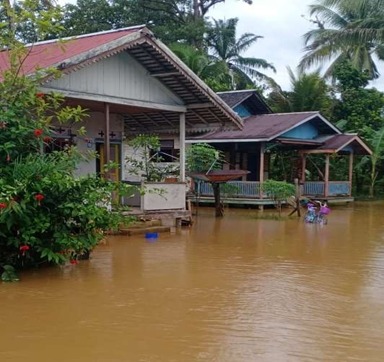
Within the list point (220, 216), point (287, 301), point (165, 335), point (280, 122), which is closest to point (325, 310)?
point (287, 301)

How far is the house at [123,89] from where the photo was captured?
433 inches

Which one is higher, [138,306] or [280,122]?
[280,122]

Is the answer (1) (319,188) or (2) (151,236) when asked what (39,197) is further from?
(1) (319,188)

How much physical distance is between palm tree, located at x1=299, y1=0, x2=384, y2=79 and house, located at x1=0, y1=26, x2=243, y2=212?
17012 millimetres

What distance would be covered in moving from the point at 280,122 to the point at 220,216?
6.22 meters

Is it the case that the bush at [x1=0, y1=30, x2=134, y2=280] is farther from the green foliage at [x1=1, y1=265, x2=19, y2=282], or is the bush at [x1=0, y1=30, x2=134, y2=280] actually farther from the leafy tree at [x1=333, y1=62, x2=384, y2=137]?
the leafy tree at [x1=333, y1=62, x2=384, y2=137]

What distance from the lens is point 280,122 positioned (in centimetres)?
2198

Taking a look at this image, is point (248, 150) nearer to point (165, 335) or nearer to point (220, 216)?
point (220, 216)

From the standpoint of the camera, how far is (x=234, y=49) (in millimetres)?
35938

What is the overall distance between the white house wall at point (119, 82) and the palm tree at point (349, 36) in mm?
18083

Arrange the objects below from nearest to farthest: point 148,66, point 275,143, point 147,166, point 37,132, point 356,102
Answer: point 37,132 → point 148,66 → point 147,166 → point 275,143 → point 356,102

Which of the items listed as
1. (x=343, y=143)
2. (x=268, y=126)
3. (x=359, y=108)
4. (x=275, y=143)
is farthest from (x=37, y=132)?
(x=359, y=108)

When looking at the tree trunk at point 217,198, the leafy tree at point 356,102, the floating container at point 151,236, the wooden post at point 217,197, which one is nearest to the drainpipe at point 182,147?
the floating container at point 151,236

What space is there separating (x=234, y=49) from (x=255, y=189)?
17.8 m
